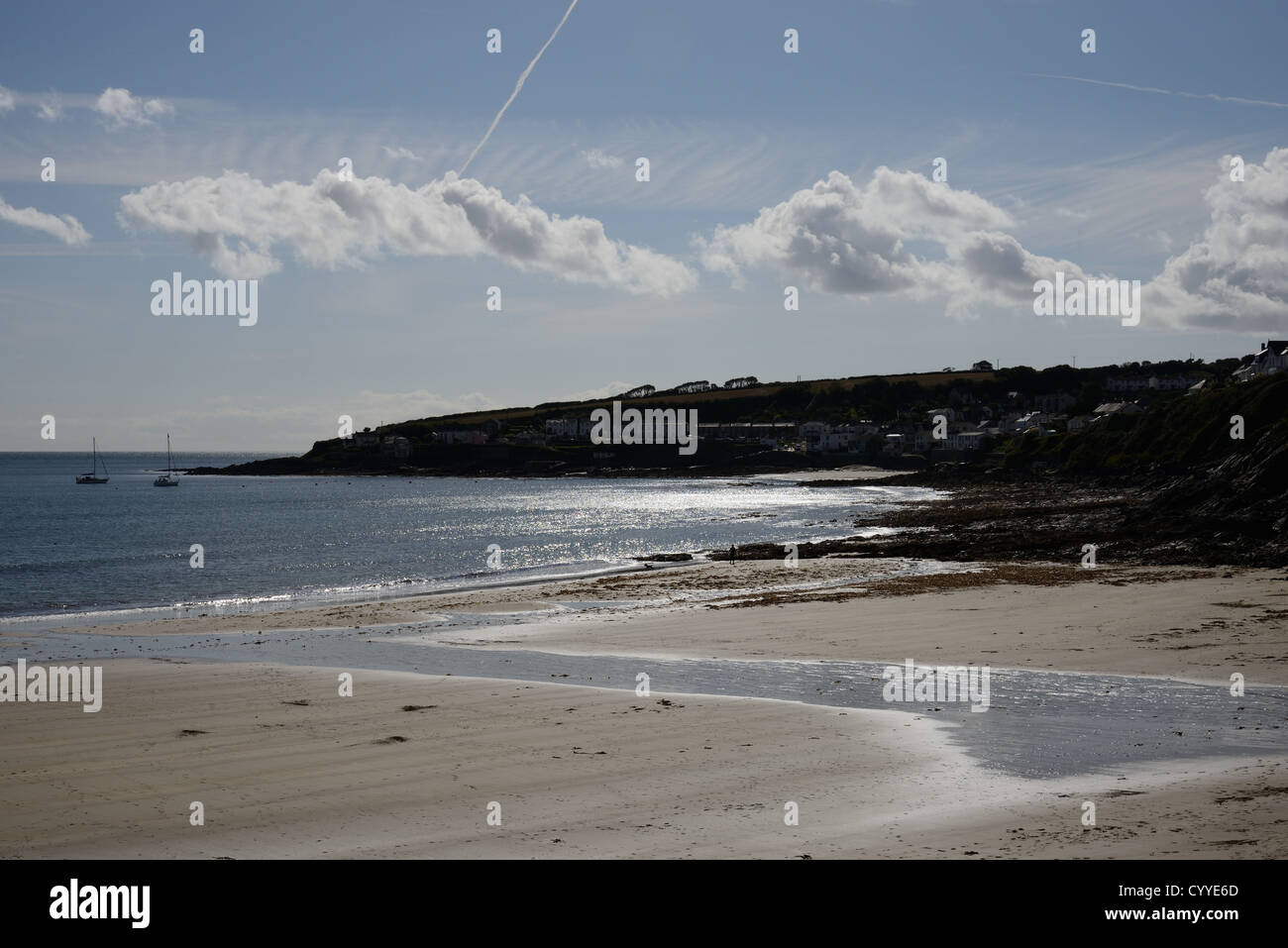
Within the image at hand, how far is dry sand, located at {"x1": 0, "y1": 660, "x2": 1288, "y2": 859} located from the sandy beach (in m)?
0.04

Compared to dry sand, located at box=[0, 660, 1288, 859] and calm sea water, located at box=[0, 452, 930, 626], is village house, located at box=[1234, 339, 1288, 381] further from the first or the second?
dry sand, located at box=[0, 660, 1288, 859]

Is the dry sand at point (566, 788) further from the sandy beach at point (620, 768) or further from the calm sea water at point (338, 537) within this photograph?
the calm sea water at point (338, 537)

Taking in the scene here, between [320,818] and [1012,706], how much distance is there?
11.2m

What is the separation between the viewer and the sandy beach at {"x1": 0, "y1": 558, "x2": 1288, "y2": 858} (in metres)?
9.47

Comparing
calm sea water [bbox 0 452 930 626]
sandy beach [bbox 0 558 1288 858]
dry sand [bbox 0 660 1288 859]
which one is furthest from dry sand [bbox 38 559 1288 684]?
calm sea water [bbox 0 452 930 626]

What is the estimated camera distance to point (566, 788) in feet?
38.0

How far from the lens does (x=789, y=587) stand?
115ft

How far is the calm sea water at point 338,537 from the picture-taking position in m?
41.1

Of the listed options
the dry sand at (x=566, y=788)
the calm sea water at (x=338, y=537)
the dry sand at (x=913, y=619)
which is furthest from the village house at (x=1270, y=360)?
the dry sand at (x=566, y=788)

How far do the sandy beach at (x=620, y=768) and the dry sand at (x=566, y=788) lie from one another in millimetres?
44
